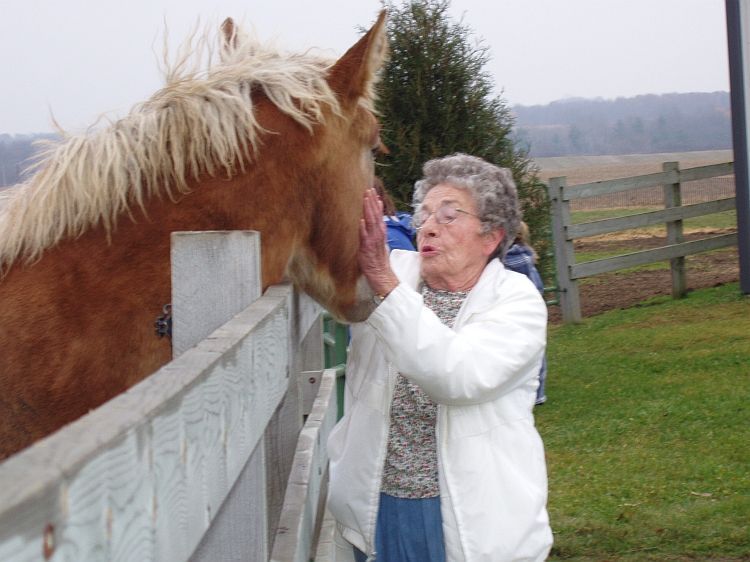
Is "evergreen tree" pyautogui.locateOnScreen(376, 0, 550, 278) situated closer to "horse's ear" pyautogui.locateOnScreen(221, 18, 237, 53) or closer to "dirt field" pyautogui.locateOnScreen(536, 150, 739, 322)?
"dirt field" pyautogui.locateOnScreen(536, 150, 739, 322)

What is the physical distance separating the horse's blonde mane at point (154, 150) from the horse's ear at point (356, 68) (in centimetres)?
5

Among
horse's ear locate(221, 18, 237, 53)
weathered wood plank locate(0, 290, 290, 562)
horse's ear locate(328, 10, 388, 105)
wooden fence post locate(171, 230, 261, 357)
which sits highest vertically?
horse's ear locate(221, 18, 237, 53)

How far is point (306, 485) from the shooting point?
307cm

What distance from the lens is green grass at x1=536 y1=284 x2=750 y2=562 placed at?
5090 mm

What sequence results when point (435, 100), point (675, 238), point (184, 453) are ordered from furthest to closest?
point (675, 238) → point (435, 100) → point (184, 453)

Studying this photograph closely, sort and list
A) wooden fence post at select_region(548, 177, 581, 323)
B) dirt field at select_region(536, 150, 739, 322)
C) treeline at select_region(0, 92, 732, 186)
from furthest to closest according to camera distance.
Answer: treeline at select_region(0, 92, 732, 186) < dirt field at select_region(536, 150, 739, 322) < wooden fence post at select_region(548, 177, 581, 323)

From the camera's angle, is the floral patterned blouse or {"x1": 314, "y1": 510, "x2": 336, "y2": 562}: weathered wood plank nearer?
the floral patterned blouse

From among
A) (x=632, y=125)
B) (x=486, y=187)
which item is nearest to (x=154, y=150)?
(x=486, y=187)

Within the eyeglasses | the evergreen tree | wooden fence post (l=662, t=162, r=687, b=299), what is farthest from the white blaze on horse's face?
wooden fence post (l=662, t=162, r=687, b=299)

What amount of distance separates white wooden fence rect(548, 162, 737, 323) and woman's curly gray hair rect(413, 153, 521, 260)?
8.39 metres

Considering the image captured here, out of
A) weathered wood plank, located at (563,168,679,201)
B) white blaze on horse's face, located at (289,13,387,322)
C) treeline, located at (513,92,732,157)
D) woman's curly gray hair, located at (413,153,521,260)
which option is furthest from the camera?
treeline, located at (513,92,732,157)

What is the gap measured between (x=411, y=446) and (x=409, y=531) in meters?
0.25

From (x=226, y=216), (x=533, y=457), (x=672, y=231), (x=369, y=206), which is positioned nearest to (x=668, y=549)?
(x=533, y=457)

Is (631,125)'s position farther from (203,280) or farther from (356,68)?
(203,280)
